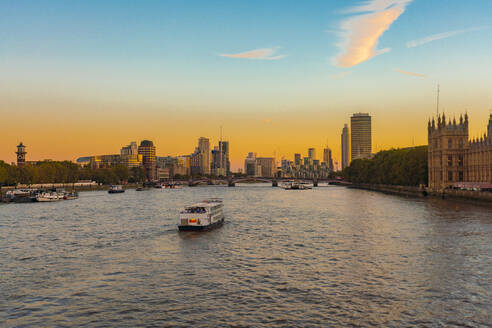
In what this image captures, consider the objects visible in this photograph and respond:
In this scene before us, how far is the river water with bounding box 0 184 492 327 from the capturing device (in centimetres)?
2864

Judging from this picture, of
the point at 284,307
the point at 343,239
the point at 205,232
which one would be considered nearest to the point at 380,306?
the point at 284,307

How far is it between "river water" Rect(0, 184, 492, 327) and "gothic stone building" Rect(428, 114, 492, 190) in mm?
93050

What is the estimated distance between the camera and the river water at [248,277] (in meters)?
28.6

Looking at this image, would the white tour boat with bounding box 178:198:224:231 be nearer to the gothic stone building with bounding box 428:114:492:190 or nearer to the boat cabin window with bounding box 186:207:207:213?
the boat cabin window with bounding box 186:207:207:213

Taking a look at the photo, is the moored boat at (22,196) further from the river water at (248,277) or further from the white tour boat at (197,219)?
the white tour boat at (197,219)

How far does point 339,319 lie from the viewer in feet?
91.8

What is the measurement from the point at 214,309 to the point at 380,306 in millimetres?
10859

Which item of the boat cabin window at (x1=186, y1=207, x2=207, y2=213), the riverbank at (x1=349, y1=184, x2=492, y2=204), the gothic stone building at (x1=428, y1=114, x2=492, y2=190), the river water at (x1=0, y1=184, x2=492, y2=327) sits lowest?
the river water at (x1=0, y1=184, x2=492, y2=327)

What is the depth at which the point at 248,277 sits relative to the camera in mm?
38312

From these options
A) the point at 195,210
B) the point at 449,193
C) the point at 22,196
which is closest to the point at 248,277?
the point at 195,210

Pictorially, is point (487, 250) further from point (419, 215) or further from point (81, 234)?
point (81, 234)

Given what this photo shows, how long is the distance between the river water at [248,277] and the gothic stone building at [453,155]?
9305 centimetres

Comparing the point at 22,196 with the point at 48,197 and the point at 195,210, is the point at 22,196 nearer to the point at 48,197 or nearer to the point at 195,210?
the point at 48,197

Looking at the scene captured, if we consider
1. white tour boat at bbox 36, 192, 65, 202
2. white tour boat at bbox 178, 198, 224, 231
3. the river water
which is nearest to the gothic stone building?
the river water
